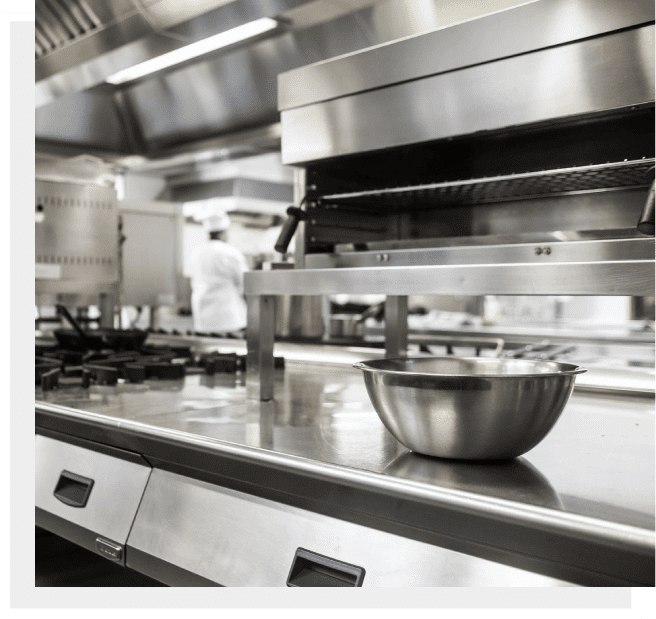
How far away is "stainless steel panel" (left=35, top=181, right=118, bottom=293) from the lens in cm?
271

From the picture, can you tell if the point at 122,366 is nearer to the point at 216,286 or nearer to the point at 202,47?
the point at 202,47

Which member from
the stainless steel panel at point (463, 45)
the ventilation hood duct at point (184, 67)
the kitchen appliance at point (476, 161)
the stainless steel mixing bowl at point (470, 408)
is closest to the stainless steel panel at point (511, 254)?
the kitchen appliance at point (476, 161)

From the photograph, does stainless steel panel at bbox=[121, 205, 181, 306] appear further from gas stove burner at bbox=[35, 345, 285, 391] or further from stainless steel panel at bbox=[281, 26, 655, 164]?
stainless steel panel at bbox=[281, 26, 655, 164]

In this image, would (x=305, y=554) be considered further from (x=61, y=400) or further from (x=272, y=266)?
(x=61, y=400)

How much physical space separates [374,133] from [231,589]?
934mm

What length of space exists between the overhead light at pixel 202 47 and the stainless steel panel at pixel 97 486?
1405 millimetres

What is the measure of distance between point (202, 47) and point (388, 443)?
1.91m

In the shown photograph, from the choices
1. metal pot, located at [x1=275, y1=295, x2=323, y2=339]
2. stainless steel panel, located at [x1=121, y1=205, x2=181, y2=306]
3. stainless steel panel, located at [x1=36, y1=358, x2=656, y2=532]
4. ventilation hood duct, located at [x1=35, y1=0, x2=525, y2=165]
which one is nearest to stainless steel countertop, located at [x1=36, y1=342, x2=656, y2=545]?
stainless steel panel, located at [x1=36, y1=358, x2=656, y2=532]

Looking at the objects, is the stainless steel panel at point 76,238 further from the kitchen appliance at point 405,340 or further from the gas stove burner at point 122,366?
the kitchen appliance at point 405,340

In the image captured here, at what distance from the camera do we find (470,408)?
0.79 metres

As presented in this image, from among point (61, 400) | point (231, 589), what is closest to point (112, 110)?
point (61, 400)

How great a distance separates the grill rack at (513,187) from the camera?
1167 millimetres

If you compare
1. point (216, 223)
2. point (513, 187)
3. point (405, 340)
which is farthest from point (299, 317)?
point (216, 223)

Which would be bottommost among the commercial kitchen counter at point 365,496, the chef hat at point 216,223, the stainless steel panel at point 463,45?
the commercial kitchen counter at point 365,496
